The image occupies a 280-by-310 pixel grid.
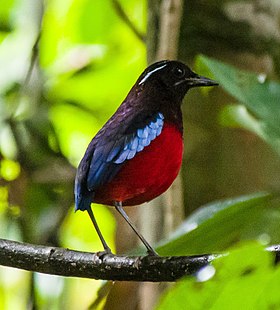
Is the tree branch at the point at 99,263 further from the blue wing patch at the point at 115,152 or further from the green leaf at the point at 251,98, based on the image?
the green leaf at the point at 251,98

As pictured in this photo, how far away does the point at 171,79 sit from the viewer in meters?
1.07

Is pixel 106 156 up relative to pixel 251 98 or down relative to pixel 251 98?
up

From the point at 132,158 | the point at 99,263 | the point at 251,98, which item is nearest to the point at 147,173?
the point at 132,158

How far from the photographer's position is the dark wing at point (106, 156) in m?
0.94

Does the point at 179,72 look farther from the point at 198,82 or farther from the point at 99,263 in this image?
the point at 99,263

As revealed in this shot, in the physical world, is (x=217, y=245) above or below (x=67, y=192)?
above

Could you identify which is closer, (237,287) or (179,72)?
(237,287)

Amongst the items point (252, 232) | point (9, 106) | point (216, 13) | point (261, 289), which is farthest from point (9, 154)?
point (261, 289)

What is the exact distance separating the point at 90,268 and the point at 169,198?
65 centimetres

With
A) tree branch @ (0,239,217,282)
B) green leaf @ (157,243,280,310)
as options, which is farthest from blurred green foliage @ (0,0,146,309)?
green leaf @ (157,243,280,310)

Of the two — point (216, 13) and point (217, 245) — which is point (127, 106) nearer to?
point (217, 245)

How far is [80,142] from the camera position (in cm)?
248

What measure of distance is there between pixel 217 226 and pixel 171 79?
0.50m

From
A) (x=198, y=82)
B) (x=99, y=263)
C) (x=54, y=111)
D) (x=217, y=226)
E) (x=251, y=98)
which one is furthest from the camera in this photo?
(x=54, y=111)
